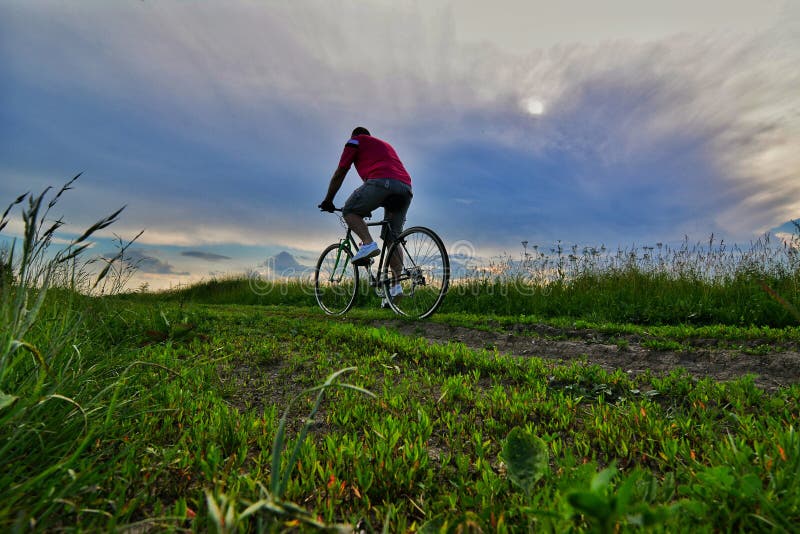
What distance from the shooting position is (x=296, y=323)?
5949 millimetres

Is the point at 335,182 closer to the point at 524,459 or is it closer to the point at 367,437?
the point at 367,437

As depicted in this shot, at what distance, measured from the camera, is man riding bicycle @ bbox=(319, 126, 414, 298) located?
7094mm

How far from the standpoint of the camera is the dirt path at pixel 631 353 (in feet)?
11.5

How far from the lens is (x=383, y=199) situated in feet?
23.5

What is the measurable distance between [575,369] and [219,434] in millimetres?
2522

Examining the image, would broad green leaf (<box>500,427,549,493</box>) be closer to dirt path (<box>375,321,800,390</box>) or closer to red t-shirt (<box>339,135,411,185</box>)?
dirt path (<box>375,321,800,390</box>)

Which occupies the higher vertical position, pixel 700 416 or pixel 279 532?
pixel 700 416

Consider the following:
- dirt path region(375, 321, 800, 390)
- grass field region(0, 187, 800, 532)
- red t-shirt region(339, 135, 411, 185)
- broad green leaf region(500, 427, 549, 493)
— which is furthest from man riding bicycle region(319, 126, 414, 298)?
broad green leaf region(500, 427, 549, 493)

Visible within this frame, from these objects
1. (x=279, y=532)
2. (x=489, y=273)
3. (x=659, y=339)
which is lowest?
(x=279, y=532)

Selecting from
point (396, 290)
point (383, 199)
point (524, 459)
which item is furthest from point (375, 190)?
point (524, 459)

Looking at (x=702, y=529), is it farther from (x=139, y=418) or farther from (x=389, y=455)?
(x=139, y=418)

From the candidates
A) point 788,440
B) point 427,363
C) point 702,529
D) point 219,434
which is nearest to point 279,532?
point 219,434

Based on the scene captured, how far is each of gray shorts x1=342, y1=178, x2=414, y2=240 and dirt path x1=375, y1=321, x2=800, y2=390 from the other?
2422 mm

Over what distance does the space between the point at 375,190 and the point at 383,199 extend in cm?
21
